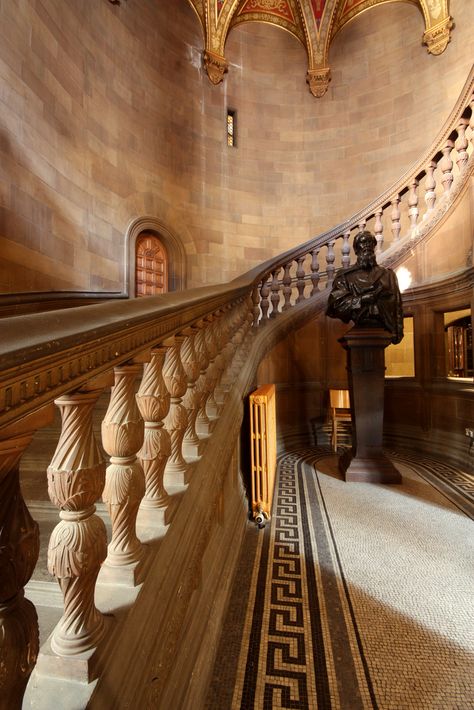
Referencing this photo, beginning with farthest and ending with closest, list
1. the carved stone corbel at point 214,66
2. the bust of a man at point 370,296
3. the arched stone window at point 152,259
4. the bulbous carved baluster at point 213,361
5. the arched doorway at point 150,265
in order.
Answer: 1. the carved stone corbel at point 214,66
2. the arched doorway at point 150,265
3. the arched stone window at point 152,259
4. the bust of a man at point 370,296
5. the bulbous carved baluster at point 213,361

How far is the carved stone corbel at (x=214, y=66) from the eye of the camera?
673 cm

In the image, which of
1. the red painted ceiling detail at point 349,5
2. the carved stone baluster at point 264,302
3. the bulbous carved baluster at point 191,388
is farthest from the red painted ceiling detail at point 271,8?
the bulbous carved baluster at point 191,388

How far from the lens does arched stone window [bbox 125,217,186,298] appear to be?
18.6 feet

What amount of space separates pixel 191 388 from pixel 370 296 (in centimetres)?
259

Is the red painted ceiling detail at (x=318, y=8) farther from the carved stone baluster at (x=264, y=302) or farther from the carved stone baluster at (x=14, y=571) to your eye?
the carved stone baluster at (x=14, y=571)

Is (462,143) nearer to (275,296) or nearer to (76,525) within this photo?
(275,296)

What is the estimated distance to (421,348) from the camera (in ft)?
16.0

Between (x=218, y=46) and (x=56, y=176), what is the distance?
4.71m

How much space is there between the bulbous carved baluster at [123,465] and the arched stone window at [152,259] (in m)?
5.02

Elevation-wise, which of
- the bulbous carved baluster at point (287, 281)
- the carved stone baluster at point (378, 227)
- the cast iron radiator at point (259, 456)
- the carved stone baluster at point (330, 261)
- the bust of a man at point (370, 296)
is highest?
the carved stone baluster at point (378, 227)

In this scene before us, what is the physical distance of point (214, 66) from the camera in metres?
6.80

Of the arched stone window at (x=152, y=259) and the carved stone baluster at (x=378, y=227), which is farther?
the arched stone window at (x=152, y=259)

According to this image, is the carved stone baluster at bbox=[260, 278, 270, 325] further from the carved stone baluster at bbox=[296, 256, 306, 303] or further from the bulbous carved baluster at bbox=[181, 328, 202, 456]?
the bulbous carved baluster at bbox=[181, 328, 202, 456]

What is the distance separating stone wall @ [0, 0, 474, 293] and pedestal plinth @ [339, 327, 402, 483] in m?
3.63
